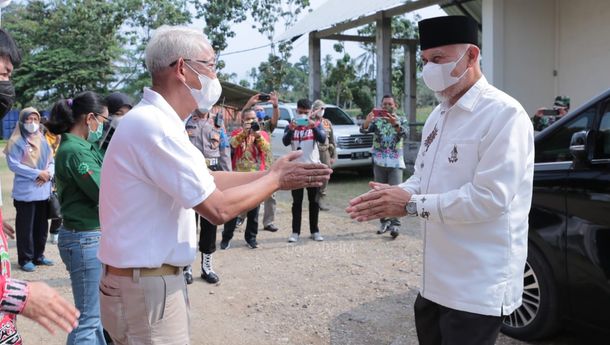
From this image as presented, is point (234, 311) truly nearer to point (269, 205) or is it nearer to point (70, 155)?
point (70, 155)

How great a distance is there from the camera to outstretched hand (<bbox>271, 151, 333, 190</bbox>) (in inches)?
96.9

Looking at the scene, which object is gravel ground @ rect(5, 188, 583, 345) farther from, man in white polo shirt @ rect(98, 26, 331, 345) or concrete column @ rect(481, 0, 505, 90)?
concrete column @ rect(481, 0, 505, 90)

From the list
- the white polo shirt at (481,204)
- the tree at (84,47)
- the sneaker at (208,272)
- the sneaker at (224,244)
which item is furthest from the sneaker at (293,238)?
the tree at (84,47)

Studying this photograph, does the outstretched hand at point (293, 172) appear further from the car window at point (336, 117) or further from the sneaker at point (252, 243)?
the car window at point (336, 117)

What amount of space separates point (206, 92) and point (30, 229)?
502 centimetres

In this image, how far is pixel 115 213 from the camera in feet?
7.26

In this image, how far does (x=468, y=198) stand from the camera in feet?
7.26

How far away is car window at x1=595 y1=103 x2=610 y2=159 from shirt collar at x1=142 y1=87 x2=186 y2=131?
2660mm

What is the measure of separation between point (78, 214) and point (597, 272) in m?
3.29

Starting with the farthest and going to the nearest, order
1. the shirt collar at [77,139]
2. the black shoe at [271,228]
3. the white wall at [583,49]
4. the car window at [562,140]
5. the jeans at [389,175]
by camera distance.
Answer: the white wall at [583,49]
the black shoe at [271,228]
the jeans at [389,175]
the car window at [562,140]
the shirt collar at [77,139]

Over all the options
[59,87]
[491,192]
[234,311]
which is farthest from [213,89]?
[59,87]

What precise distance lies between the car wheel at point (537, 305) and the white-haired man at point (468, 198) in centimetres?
154

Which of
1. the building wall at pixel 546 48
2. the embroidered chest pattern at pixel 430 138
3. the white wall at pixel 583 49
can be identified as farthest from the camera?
the building wall at pixel 546 48

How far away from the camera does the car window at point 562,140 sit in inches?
144
